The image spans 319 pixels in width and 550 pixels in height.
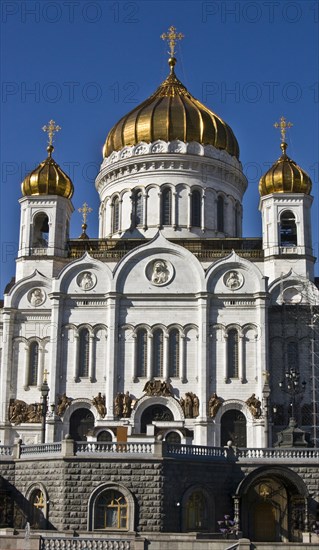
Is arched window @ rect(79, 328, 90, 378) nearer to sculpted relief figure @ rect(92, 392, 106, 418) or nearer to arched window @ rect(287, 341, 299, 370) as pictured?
sculpted relief figure @ rect(92, 392, 106, 418)

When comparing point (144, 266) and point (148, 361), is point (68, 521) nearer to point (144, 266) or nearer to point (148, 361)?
point (148, 361)

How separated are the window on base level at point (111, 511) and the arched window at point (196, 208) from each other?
23.4 m

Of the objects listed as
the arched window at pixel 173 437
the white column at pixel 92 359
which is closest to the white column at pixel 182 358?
the arched window at pixel 173 437

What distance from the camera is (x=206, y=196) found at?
167ft

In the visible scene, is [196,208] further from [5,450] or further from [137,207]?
[5,450]

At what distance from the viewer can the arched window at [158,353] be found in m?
42.3

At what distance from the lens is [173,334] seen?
141 ft

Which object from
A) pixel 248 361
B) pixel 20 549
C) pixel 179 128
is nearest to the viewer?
pixel 20 549

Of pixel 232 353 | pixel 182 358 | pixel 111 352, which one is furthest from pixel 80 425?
pixel 232 353

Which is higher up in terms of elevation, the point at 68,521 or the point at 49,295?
the point at 49,295

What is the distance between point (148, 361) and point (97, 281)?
501 centimetres

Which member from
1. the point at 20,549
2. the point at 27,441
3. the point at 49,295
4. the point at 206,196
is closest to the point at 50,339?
the point at 49,295

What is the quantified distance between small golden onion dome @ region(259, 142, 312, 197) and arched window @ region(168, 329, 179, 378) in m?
9.76

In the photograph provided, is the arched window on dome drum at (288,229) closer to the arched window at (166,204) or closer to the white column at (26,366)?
the arched window at (166,204)
